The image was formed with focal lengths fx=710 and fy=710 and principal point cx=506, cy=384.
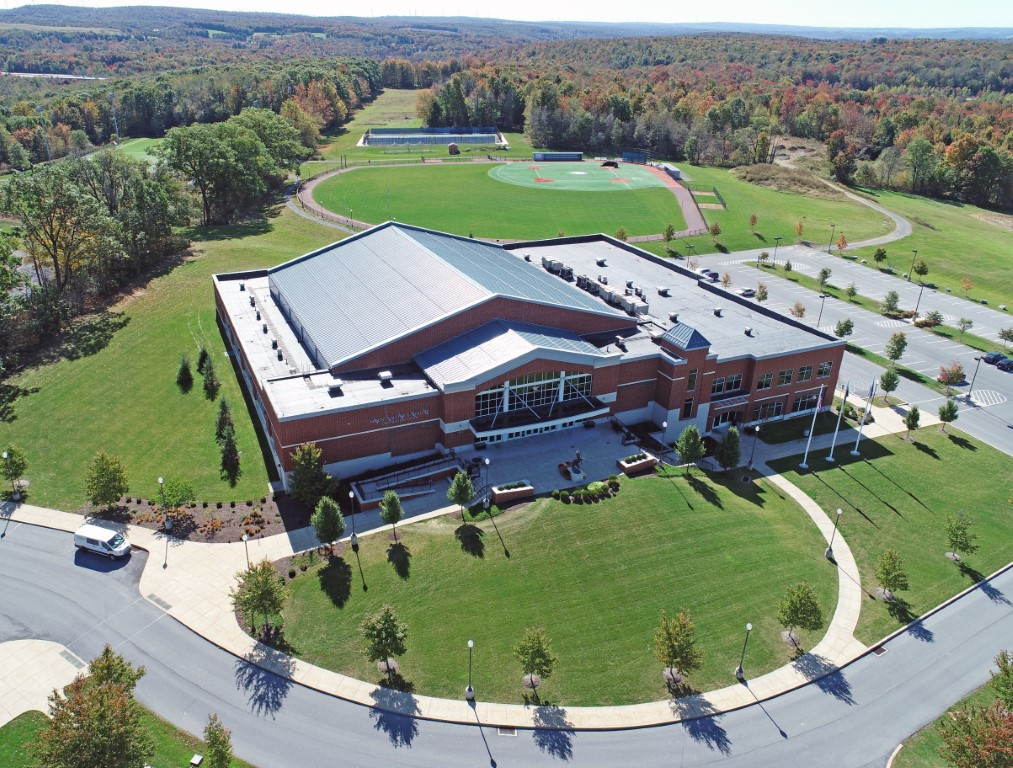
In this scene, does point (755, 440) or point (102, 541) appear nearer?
point (102, 541)

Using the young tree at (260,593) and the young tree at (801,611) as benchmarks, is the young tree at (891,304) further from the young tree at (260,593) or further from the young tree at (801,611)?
the young tree at (260,593)

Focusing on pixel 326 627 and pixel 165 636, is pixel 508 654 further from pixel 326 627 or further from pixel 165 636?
pixel 165 636

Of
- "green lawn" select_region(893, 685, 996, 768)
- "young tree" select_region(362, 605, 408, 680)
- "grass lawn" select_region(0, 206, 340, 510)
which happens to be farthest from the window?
"grass lawn" select_region(0, 206, 340, 510)

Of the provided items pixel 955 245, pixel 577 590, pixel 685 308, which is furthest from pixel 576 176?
pixel 577 590

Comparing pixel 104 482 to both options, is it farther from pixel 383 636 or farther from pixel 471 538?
pixel 471 538

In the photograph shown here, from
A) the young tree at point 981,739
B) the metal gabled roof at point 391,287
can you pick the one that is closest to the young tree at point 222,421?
the metal gabled roof at point 391,287

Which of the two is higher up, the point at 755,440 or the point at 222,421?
the point at 222,421

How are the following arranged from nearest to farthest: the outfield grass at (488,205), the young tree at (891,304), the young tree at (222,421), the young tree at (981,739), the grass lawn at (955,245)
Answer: the young tree at (981,739)
the young tree at (222,421)
the young tree at (891,304)
the grass lawn at (955,245)
the outfield grass at (488,205)

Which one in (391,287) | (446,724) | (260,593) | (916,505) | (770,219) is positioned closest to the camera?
(446,724)
